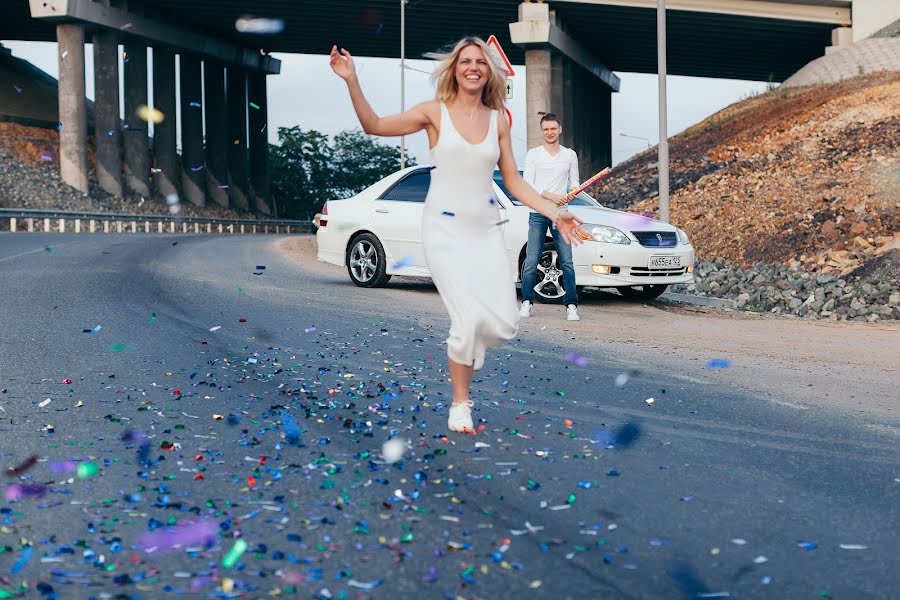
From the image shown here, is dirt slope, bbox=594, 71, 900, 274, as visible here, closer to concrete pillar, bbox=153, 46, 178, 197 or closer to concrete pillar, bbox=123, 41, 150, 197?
concrete pillar, bbox=123, 41, 150, 197

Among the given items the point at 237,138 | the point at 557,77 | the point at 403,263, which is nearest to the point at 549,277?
the point at 403,263

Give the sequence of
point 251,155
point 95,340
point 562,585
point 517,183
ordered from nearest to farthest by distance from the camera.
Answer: point 562,585
point 517,183
point 95,340
point 251,155

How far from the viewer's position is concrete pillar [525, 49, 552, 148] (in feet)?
148

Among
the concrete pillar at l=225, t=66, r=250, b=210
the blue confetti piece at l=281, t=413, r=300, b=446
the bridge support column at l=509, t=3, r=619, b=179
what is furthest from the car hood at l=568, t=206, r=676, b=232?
the concrete pillar at l=225, t=66, r=250, b=210

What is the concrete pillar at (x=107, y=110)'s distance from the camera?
52.2 meters

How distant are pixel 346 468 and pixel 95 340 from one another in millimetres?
4791

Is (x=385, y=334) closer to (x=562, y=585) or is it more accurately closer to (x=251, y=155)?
(x=562, y=585)

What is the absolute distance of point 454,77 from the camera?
5359 mm

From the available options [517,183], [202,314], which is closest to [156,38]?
[202,314]

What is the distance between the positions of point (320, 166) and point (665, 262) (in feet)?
241

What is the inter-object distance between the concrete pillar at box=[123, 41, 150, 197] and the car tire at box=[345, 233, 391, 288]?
44.4m

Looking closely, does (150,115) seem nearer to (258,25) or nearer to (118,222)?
(258,25)

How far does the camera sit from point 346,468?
4.86m

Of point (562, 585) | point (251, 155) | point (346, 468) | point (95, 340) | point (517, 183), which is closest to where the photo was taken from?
point (562, 585)
